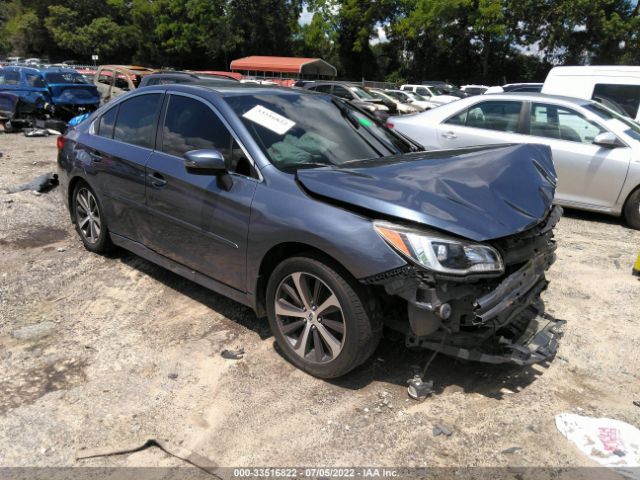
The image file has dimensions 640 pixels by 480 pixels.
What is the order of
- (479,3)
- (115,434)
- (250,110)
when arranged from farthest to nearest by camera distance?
(479,3)
(250,110)
(115,434)

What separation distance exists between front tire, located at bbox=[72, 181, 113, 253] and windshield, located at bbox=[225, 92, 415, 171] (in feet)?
6.51

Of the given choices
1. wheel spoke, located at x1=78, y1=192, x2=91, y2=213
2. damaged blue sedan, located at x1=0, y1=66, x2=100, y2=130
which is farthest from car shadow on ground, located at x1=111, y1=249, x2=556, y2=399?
damaged blue sedan, located at x1=0, y1=66, x2=100, y2=130

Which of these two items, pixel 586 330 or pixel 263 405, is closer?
pixel 263 405

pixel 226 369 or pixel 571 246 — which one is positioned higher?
pixel 571 246

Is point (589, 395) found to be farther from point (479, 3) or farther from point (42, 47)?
point (42, 47)

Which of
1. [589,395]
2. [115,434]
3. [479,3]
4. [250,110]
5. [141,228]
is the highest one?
[479,3]

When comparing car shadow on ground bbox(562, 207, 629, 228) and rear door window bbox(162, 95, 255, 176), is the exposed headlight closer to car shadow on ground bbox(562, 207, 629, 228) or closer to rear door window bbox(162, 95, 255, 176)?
rear door window bbox(162, 95, 255, 176)

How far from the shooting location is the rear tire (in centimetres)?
Answer: 644

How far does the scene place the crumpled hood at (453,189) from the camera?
2.79 meters

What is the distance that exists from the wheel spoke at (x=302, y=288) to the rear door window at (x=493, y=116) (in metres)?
5.07

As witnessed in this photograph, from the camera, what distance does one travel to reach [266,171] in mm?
3316

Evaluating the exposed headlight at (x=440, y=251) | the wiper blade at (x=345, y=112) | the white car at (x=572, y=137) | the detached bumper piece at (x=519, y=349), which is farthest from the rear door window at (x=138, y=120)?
the white car at (x=572, y=137)

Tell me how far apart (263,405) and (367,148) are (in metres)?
2.01

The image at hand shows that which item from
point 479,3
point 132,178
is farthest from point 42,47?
point 132,178
